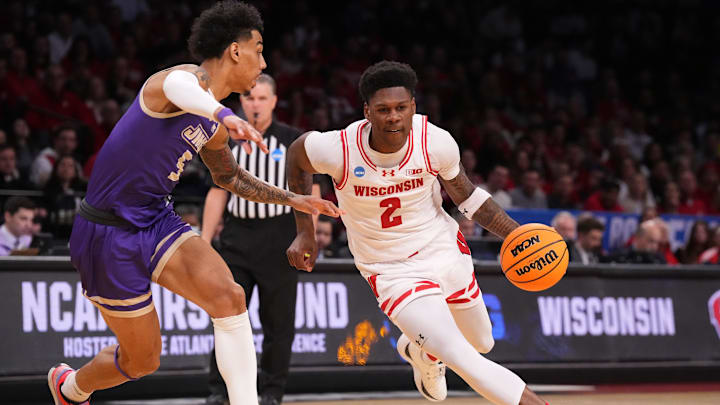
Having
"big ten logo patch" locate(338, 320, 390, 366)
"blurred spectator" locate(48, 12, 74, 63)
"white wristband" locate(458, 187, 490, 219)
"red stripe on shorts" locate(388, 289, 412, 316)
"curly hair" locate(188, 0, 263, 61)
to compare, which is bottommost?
"big ten logo patch" locate(338, 320, 390, 366)

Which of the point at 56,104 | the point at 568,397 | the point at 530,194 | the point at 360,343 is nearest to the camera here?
the point at 568,397

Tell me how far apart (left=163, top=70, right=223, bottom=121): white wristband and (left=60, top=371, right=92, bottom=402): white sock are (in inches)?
71.5

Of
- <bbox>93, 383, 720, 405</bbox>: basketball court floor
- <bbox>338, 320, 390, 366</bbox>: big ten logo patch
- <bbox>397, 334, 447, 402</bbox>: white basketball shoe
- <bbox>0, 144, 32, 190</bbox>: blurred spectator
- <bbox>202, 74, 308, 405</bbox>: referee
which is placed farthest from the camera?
<bbox>0, 144, 32, 190</bbox>: blurred spectator

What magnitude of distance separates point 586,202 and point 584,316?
154 inches

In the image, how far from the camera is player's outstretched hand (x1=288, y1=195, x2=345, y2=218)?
4.89m

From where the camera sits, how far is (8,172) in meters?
9.43

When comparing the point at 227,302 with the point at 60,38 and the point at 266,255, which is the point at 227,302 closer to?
the point at 266,255

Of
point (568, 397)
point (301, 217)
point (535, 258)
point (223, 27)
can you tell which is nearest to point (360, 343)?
point (568, 397)

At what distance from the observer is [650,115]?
1761 centimetres

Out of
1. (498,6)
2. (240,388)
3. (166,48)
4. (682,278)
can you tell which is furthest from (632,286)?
(498,6)

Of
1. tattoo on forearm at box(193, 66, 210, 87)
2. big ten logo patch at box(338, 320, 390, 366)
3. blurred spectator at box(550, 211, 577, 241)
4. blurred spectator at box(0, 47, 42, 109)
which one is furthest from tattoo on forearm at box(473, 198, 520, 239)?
blurred spectator at box(0, 47, 42, 109)

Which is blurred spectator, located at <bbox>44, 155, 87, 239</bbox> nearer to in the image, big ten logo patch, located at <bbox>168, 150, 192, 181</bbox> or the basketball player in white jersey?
the basketball player in white jersey

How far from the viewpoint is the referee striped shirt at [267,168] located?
6.94 meters

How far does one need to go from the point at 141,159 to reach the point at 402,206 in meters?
1.46
